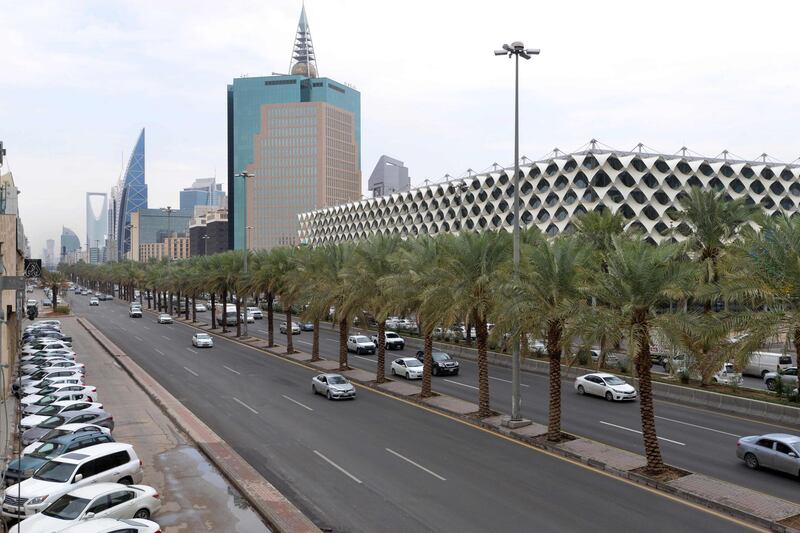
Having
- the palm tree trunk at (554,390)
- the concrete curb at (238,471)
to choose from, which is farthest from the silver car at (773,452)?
the concrete curb at (238,471)

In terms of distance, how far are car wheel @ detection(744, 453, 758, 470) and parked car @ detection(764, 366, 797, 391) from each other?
10.6 m

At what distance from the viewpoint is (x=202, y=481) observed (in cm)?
1756

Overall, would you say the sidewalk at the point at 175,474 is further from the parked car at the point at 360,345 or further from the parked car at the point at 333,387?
the parked car at the point at 360,345

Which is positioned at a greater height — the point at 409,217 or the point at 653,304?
the point at 409,217

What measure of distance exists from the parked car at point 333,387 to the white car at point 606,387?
36.2 ft

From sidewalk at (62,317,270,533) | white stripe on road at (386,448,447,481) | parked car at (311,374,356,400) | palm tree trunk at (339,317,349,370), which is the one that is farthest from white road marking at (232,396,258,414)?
white stripe on road at (386,448,447,481)

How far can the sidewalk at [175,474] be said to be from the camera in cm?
1456

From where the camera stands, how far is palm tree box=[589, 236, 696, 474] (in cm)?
1730

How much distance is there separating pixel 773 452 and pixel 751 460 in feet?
2.59

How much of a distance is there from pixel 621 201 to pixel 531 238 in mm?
53644

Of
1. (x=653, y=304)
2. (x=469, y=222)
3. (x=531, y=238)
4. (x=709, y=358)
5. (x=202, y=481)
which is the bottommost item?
(x=202, y=481)

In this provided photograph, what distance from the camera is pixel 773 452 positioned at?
17.6m

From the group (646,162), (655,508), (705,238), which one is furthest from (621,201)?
(655,508)

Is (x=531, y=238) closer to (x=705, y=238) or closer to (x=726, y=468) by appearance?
(x=705, y=238)
